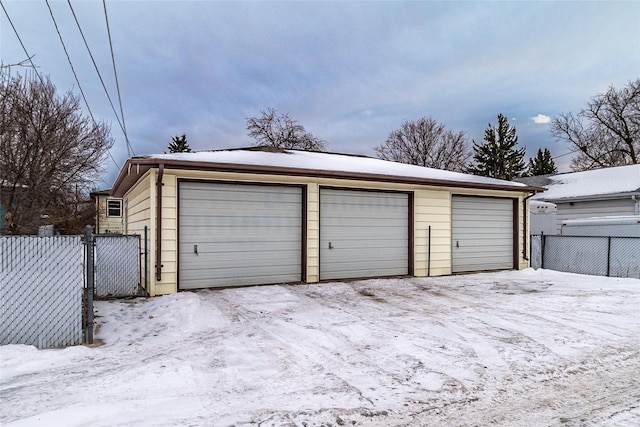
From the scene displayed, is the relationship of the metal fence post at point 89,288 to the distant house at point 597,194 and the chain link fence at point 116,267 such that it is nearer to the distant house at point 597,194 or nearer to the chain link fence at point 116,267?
→ the chain link fence at point 116,267

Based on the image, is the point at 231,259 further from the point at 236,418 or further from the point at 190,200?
the point at 236,418

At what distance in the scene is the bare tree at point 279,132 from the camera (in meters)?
31.0

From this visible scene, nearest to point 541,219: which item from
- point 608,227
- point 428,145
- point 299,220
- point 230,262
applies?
point 608,227

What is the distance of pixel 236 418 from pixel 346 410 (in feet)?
2.63

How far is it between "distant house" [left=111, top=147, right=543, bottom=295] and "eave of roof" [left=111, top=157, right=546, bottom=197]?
2 cm

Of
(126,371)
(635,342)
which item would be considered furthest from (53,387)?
(635,342)

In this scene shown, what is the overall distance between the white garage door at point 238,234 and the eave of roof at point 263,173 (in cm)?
49

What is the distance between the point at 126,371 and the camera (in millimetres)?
3447

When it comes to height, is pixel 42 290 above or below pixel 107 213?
below

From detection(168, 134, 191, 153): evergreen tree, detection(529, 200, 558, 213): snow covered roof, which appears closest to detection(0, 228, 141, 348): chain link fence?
detection(529, 200, 558, 213): snow covered roof

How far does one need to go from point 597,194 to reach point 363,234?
39.5 feet

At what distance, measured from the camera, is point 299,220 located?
27.5 ft

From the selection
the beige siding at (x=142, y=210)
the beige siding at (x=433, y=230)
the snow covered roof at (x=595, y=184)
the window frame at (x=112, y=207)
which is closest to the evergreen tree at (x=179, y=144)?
the window frame at (x=112, y=207)

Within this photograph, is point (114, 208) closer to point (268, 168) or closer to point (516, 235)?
point (268, 168)
